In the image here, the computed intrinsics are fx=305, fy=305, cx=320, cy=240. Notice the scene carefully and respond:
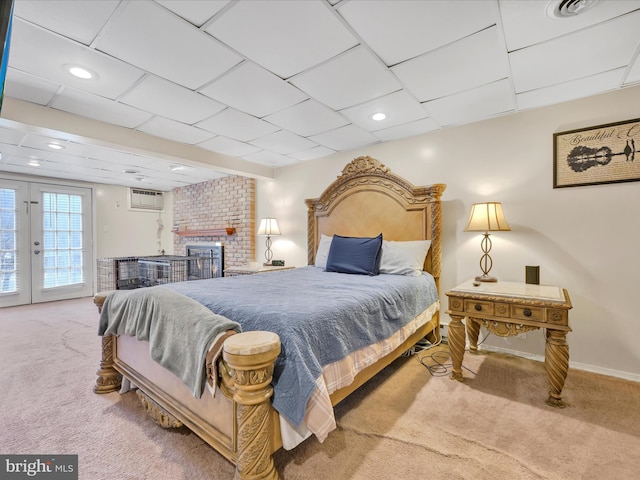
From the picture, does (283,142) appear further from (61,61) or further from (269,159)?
(61,61)

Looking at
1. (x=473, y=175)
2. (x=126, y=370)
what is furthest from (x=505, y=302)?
(x=126, y=370)

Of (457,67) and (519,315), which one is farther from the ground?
(457,67)

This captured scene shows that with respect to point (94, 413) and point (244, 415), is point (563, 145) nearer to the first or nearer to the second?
point (244, 415)

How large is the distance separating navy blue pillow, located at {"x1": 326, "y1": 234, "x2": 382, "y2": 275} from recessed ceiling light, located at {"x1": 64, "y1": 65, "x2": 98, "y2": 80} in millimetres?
2494

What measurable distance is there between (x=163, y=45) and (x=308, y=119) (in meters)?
1.42

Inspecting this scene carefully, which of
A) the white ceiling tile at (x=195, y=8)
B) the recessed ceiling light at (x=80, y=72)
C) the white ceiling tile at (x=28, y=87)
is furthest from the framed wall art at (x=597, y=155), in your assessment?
the white ceiling tile at (x=28, y=87)

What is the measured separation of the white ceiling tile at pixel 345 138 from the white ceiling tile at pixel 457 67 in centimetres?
91

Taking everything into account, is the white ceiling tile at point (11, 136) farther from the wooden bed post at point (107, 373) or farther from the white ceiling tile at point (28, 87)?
the wooden bed post at point (107, 373)

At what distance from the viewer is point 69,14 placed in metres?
1.62

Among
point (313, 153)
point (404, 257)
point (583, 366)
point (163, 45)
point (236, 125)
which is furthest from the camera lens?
point (313, 153)

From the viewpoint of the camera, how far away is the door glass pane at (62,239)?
5.50 metres

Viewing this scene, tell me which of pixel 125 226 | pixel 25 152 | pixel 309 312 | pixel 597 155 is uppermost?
pixel 25 152

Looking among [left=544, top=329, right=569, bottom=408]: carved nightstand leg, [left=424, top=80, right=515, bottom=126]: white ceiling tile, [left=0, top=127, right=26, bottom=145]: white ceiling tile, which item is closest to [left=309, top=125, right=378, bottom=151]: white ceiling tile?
[left=424, top=80, right=515, bottom=126]: white ceiling tile

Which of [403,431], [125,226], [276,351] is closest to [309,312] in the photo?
[276,351]
